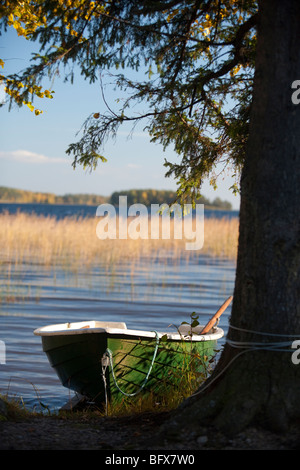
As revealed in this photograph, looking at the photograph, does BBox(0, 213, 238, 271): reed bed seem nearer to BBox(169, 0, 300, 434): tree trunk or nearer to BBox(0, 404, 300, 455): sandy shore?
BBox(0, 404, 300, 455): sandy shore

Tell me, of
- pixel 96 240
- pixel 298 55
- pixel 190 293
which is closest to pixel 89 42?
pixel 298 55

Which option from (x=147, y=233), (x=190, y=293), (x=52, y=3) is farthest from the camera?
(x=147, y=233)

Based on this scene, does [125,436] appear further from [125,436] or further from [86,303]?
[86,303]

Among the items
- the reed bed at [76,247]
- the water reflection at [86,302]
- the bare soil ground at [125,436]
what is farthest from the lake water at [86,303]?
the bare soil ground at [125,436]

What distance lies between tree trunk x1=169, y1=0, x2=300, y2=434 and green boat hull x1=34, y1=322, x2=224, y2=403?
1.96 m

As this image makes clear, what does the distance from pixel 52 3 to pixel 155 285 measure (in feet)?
41.4

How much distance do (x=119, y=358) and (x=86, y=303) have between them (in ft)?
28.5

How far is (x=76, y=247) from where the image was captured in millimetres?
25672

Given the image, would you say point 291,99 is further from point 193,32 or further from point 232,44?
point 193,32

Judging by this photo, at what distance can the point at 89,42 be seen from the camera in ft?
23.3

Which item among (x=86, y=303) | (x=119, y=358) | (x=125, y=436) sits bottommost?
(x=86, y=303)

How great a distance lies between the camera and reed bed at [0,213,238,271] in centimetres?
2338

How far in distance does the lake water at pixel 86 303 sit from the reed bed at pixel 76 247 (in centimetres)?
137

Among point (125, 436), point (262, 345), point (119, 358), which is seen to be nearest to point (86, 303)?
point (119, 358)
